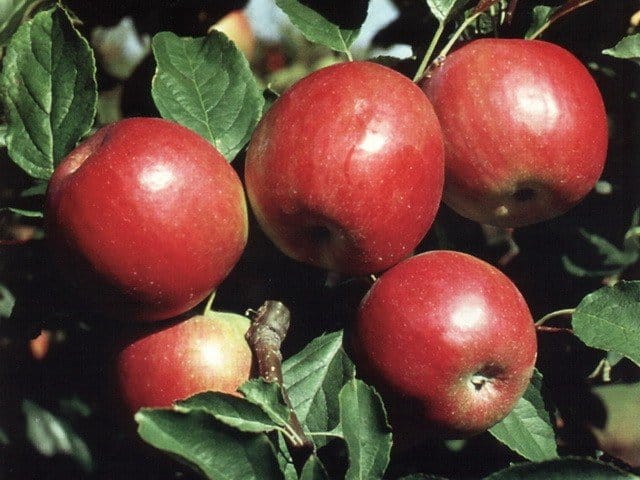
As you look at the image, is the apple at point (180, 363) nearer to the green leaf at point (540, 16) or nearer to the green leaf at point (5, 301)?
the green leaf at point (5, 301)

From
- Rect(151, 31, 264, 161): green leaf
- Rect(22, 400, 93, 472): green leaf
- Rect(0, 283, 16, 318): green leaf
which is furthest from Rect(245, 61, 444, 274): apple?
Rect(22, 400, 93, 472): green leaf

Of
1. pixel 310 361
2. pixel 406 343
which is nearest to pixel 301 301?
pixel 310 361

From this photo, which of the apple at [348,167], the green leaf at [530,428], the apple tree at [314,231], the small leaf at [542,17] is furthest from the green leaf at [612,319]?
the small leaf at [542,17]

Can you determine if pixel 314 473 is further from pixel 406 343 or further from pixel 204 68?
pixel 204 68

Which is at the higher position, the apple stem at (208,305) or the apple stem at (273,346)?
the apple stem at (273,346)

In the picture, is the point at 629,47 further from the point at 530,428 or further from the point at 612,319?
the point at 530,428

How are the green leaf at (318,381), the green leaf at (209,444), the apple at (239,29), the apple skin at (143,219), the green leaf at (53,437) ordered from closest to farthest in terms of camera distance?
the green leaf at (209,444), the apple skin at (143,219), the green leaf at (318,381), the green leaf at (53,437), the apple at (239,29)

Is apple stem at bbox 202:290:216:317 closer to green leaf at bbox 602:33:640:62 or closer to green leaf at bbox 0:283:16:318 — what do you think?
green leaf at bbox 0:283:16:318

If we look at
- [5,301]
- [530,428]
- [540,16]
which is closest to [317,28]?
[540,16]
